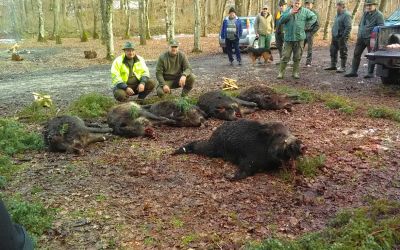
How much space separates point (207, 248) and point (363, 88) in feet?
27.3

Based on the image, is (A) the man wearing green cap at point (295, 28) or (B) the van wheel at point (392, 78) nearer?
(B) the van wheel at point (392, 78)

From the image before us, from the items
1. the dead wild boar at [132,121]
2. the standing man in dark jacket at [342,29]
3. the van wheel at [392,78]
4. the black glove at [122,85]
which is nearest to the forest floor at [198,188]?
the dead wild boar at [132,121]

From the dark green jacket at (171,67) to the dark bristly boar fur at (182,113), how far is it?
1.61 metres

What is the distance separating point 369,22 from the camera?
444 inches

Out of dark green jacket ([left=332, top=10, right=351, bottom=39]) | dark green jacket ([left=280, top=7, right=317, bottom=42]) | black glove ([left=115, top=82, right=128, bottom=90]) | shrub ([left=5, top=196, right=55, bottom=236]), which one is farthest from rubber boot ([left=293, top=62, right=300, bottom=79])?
shrub ([left=5, top=196, right=55, bottom=236])

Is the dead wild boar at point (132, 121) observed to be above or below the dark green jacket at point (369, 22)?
below

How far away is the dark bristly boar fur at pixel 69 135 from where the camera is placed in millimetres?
6559

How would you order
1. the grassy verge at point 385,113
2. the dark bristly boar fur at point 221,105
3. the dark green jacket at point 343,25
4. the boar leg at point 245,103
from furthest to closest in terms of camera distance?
the dark green jacket at point 343,25 → the boar leg at point 245,103 → the dark bristly boar fur at point 221,105 → the grassy verge at point 385,113

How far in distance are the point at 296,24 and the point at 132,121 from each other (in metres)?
6.25

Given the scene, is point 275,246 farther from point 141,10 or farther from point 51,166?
point 141,10

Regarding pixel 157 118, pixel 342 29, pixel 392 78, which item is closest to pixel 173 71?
pixel 157 118

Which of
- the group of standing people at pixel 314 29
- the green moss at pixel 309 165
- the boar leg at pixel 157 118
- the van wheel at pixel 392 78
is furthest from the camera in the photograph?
the group of standing people at pixel 314 29

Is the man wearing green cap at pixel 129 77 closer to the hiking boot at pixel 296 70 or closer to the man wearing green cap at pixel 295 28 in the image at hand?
the man wearing green cap at pixel 295 28

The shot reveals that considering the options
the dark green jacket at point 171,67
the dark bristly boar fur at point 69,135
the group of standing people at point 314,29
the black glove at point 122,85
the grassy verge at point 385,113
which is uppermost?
the group of standing people at point 314,29
